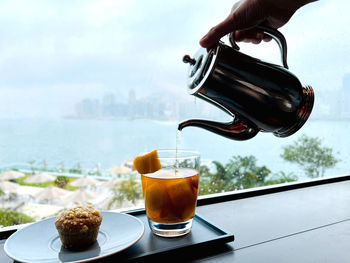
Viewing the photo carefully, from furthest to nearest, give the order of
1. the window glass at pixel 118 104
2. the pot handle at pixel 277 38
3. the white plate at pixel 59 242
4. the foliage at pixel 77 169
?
1. the foliage at pixel 77 169
2. the window glass at pixel 118 104
3. the pot handle at pixel 277 38
4. the white plate at pixel 59 242

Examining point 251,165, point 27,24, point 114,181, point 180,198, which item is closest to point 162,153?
point 180,198

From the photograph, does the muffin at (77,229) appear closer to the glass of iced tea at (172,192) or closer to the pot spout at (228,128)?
the glass of iced tea at (172,192)

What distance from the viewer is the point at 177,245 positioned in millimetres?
562

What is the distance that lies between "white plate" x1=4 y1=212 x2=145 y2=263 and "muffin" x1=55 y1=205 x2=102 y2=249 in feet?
0.04

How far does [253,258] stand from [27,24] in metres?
4.79

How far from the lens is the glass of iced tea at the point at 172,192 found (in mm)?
572

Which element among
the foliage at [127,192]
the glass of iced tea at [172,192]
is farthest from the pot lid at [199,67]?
the foliage at [127,192]

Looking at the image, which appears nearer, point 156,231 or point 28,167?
point 156,231

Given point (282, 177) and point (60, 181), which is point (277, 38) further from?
point (60, 181)

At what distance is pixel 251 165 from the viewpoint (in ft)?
11.4

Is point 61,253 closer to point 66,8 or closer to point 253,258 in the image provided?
point 253,258

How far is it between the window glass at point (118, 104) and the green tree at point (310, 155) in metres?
0.01

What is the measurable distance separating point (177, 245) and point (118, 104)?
4918 millimetres

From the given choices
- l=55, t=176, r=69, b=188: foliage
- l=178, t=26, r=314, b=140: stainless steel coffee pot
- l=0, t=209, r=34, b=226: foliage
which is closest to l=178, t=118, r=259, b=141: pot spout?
l=178, t=26, r=314, b=140: stainless steel coffee pot
